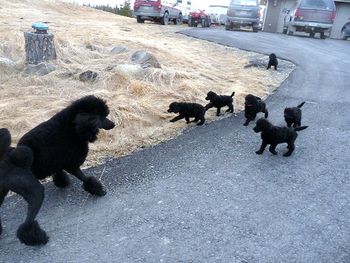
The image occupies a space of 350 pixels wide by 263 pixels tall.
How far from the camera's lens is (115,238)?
3.54 meters

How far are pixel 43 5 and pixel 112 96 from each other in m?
24.4

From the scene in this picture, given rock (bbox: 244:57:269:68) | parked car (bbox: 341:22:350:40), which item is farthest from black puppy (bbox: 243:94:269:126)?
parked car (bbox: 341:22:350:40)

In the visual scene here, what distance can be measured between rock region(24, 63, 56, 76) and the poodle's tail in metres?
5.47

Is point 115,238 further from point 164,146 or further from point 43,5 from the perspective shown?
point 43,5

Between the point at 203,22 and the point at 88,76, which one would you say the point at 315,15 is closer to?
the point at 203,22

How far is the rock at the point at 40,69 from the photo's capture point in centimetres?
838

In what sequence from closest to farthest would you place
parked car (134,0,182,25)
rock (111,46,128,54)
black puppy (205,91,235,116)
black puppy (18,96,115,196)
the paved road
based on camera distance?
the paved road → black puppy (18,96,115,196) → black puppy (205,91,235,116) → rock (111,46,128,54) → parked car (134,0,182,25)

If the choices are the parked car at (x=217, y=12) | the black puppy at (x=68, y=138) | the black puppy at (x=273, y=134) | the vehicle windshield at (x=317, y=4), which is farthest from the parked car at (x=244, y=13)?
the black puppy at (x=68, y=138)

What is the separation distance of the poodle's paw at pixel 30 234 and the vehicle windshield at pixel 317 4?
2331 cm

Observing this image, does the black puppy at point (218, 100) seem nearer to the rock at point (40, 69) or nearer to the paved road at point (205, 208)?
the paved road at point (205, 208)

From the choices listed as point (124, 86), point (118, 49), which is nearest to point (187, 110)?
point (124, 86)

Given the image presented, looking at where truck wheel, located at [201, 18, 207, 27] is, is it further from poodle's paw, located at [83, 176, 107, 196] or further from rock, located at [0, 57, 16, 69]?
poodle's paw, located at [83, 176, 107, 196]

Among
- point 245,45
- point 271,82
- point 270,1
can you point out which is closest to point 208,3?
point 270,1

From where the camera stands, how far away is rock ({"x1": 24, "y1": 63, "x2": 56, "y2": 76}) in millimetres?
8383
